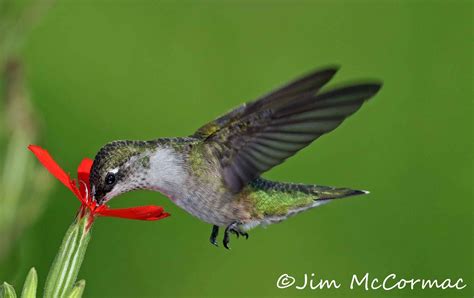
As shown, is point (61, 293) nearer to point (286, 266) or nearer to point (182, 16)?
point (286, 266)

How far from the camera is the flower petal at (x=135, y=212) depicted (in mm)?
1139

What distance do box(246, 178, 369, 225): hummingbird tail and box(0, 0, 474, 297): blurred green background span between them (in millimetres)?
761

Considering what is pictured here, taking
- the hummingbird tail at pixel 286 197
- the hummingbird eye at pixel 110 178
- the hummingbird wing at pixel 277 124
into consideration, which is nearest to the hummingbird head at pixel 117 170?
the hummingbird eye at pixel 110 178

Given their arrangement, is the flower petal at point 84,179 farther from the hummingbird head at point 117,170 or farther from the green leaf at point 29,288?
the green leaf at point 29,288

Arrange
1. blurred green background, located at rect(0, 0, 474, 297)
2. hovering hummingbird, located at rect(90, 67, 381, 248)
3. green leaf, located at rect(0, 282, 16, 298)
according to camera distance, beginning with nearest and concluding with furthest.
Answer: green leaf, located at rect(0, 282, 16, 298) → hovering hummingbird, located at rect(90, 67, 381, 248) → blurred green background, located at rect(0, 0, 474, 297)

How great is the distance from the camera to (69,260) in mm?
1216

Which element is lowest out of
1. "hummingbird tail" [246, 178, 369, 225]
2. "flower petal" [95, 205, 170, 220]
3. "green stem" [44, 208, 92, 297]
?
"green stem" [44, 208, 92, 297]

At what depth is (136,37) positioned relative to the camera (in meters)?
2.58

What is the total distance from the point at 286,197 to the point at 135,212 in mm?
460

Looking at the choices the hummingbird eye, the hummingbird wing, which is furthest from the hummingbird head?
the hummingbird wing

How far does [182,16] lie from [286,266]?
84cm

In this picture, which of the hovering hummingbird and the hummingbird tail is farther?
the hummingbird tail

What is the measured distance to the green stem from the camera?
1198mm

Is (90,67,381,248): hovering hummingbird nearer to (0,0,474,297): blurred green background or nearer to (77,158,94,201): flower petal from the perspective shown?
(77,158,94,201): flower petal
